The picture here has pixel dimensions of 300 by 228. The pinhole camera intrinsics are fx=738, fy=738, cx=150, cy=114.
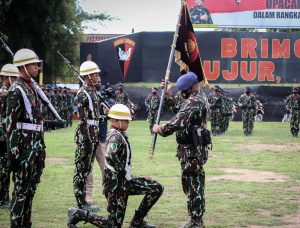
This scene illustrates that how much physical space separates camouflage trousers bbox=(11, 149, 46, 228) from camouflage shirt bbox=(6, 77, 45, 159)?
0.35 feet

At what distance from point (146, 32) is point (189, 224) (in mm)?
34289

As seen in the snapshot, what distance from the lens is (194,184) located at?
10148 mm

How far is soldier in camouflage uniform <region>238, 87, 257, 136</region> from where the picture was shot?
1216 inches

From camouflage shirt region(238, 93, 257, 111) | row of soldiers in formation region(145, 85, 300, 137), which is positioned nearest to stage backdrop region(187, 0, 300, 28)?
row of soldiers in formation region(145, 85, 300, 137)

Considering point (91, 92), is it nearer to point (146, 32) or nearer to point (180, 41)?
point (180, 41)

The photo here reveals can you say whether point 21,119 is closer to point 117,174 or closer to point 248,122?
point 117,174

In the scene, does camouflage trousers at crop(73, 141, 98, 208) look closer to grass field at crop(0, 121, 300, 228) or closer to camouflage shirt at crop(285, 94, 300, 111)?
grass field at crop(0, 121, 300, 228)

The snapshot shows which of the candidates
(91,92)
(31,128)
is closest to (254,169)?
(91,92)

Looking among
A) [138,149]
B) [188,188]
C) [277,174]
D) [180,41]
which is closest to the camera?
[188,188]

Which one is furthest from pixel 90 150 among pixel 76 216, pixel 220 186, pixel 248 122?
pixel 248 122

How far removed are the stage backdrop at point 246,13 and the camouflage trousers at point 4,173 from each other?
33.7 meters

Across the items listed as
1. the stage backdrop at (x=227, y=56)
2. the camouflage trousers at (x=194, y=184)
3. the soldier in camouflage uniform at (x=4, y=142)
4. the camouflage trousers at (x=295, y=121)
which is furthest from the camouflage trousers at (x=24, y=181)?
the stage backdrop at (x=227, y=56)

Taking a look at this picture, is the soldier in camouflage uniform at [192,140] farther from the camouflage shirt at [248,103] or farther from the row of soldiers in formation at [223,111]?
the camouflage shirt at [248,103]

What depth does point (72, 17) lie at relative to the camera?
4438 cm
